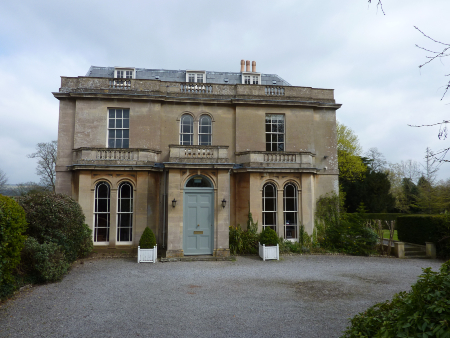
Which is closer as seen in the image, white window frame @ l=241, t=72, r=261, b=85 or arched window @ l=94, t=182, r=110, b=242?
arched window @ l=94, t=182, r=110, b=242

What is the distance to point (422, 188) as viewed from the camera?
29.7 m

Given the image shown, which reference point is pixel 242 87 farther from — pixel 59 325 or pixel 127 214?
pixel 59 325

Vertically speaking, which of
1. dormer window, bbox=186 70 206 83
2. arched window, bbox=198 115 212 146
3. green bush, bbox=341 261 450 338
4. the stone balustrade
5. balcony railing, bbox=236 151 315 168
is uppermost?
dormer window, bbox=186 70 206 83

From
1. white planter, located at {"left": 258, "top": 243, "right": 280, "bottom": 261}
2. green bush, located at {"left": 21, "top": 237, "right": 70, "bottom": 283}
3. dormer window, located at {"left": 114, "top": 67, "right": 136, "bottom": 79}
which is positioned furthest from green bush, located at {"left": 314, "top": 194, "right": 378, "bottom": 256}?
dormer window, located at {"left": 114, "top": 67, "right": 136, "bottom": 79}

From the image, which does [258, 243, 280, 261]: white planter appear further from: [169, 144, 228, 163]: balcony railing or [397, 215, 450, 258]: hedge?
[397, 215, 450, 258]: hedge

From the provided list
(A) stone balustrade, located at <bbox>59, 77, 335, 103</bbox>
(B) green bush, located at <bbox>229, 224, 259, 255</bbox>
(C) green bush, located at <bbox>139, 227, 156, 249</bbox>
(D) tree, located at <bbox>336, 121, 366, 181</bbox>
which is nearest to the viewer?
(C) green bush, located at <bbox>139, 227, 156, 249</bbox>

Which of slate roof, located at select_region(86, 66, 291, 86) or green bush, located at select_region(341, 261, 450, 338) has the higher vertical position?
slate roof, located at select_region(86, 66, 291, 86)

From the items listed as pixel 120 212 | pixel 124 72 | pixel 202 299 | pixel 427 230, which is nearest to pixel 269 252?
pixel 202 299

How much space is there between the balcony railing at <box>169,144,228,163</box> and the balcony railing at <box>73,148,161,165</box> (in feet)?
5.83

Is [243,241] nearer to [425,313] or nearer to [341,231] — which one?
[341,231]

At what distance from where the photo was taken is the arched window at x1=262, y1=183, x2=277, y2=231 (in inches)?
595

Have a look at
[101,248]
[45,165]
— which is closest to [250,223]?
[101,248]

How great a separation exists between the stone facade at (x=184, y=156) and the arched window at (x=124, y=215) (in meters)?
0.05

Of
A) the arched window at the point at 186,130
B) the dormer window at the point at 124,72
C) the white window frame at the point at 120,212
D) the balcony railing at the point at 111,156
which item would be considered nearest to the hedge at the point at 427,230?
the arched window at the point at 186,130
